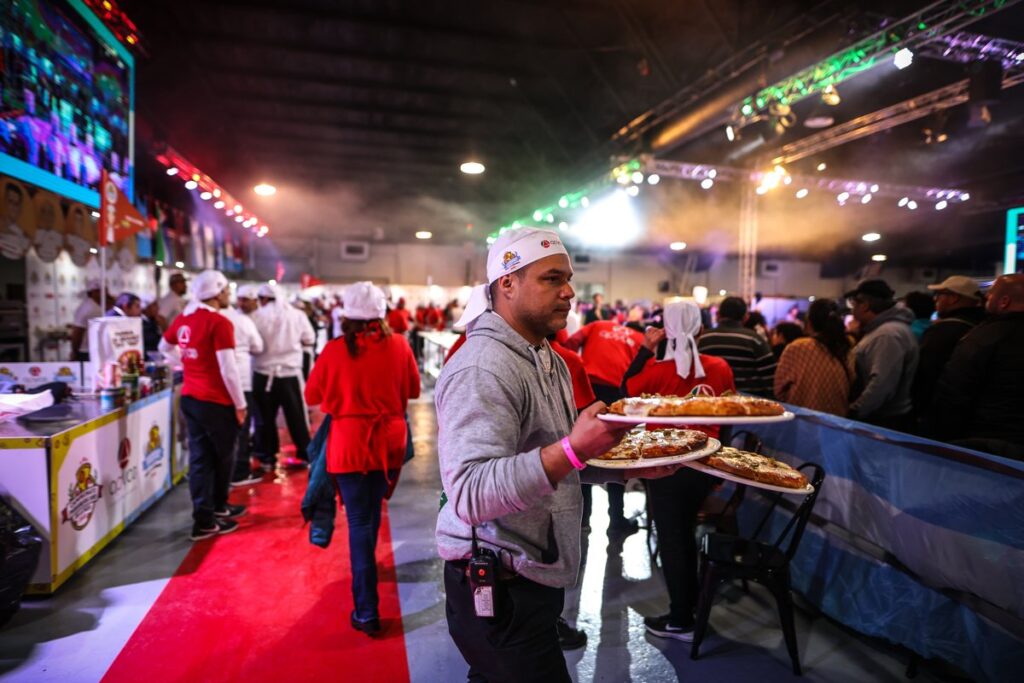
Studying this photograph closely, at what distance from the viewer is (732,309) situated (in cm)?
449

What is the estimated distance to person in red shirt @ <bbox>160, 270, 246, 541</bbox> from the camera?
161 inches

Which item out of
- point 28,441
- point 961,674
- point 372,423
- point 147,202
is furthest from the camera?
point 147,202

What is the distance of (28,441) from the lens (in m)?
3.16

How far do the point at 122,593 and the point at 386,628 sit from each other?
1.67 meters

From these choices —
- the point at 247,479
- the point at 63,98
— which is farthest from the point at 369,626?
the point at 63,98

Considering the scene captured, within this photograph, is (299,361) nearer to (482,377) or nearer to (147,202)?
(482,377)

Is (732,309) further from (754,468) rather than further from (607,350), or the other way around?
(754,468)

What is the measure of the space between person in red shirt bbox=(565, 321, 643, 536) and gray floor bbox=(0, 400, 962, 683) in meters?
0.26

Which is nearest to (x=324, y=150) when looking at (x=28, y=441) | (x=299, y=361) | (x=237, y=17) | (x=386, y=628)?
(x=237, y=17)

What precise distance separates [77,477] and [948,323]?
231 inches

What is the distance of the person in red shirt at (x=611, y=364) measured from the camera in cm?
422

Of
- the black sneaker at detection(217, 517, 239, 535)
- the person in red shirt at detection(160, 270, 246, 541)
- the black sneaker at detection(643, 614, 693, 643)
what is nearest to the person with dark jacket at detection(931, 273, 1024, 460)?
the black sneaker at detection(643, 614, 693, 643)

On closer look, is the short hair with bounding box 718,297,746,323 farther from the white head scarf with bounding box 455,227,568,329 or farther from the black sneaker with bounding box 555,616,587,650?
the white head scarf with bounding box 455,227,568,329

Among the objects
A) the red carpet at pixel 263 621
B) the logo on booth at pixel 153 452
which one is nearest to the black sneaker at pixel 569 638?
the red carpet at pixel 263 621
